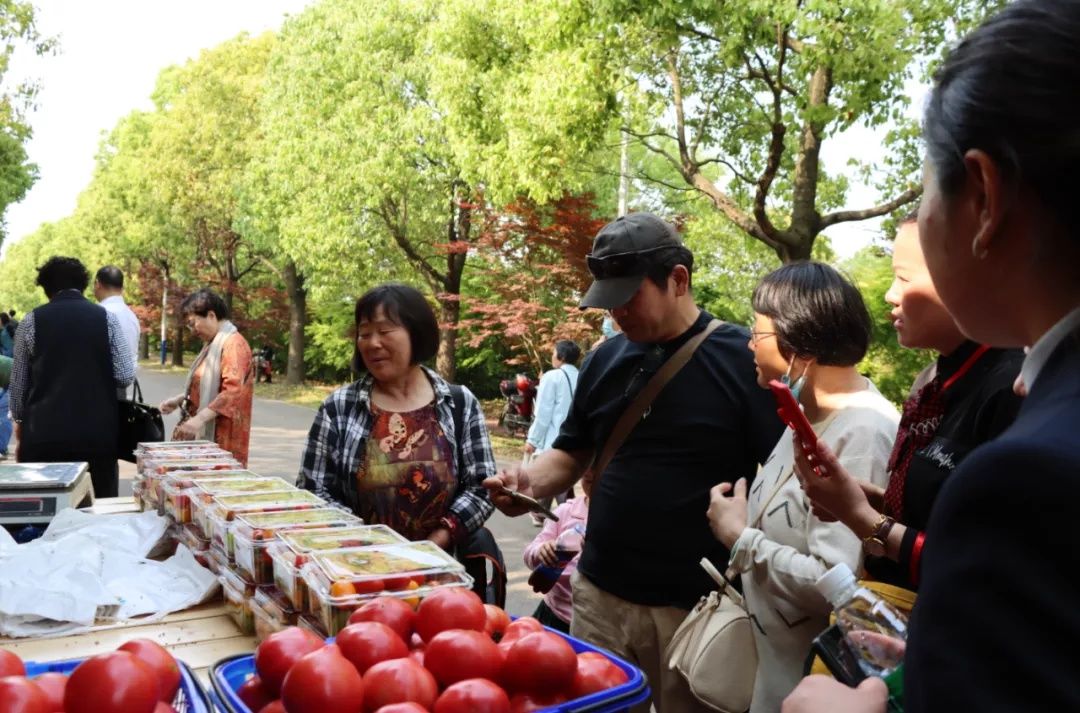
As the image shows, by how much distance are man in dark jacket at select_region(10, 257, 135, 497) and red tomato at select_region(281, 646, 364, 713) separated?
4.24m

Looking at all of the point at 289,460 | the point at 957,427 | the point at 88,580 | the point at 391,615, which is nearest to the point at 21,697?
the point at 391,615

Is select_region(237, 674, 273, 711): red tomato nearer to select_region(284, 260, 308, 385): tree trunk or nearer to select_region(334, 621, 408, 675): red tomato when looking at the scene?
select_region(334, 621, 408, 675): red tomato

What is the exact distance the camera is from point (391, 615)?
70.2 inches

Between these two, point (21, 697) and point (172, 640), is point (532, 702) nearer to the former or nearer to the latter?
point (21, 697)

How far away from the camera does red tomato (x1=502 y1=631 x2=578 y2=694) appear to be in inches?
61.2

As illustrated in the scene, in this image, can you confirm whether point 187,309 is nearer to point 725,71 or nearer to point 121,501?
point 121,501

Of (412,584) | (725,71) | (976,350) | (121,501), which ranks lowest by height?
(121,501)

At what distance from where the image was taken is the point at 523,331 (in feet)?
49.3

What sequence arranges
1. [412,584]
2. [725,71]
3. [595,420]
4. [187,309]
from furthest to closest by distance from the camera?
[725,71], [187,309], [595,420], [412,584]

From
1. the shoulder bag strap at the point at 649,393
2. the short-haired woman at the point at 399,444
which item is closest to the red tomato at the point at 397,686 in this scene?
the shoulder bag strap at the point at 649,393

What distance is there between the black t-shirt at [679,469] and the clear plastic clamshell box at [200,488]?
3.89 ft

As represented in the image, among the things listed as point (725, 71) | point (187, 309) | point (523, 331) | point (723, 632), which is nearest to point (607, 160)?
point (523, 331)

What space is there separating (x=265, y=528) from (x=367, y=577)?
547mm

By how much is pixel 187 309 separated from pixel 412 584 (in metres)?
4.40
